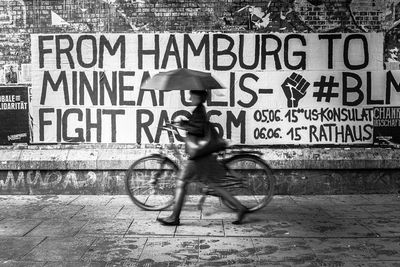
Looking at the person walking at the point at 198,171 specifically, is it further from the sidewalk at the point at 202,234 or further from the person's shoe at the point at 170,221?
the sidewalk at the point at 202,234

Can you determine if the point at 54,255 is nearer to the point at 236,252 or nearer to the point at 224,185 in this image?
the point at 236,252

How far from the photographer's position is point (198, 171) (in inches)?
231

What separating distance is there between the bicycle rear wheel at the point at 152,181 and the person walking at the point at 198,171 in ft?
→ 2.08

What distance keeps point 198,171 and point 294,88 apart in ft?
9.56

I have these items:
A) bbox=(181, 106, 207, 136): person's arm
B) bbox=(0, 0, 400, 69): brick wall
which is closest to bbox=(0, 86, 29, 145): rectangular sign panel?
bbox=(0, 0, 400, 69): brick wall

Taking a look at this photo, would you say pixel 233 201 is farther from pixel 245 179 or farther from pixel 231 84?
pixel 231 84

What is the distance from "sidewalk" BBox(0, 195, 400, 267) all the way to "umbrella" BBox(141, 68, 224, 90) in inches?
69.1

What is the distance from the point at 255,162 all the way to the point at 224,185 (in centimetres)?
60

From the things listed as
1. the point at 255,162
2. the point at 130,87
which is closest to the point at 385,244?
the point at 255,162

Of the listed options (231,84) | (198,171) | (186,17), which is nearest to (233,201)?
(198,171)

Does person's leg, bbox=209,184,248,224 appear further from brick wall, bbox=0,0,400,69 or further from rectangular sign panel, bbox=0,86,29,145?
rectangular sign panel, bbox=0,86,29,145

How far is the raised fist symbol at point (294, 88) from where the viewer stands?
7.93 meters

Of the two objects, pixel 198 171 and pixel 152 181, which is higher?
pixel 198 171

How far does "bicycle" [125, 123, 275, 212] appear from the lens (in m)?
6.34
